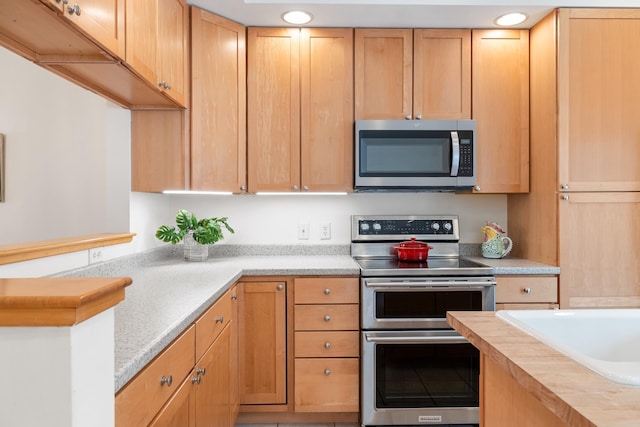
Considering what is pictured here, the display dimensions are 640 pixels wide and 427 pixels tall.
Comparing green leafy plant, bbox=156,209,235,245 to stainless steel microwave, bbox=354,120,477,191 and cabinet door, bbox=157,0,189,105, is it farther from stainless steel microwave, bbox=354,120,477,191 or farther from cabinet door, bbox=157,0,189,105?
stainless steel microwave, bbox=354,120,477,191

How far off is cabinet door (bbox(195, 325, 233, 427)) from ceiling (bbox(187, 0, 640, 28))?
5.59 ft

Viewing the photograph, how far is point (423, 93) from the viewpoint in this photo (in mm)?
2490

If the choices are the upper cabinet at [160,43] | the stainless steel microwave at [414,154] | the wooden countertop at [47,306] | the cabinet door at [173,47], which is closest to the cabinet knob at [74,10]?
the upper cabinet at [160,43]

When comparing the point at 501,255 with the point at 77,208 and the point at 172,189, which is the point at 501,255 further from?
the point at 77,208

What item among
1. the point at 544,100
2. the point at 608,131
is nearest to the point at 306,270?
the point at 544,100

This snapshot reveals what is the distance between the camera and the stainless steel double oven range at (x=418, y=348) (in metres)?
2.16

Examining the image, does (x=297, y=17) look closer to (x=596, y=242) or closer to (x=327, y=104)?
(x=327, y=104)

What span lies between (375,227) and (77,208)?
1837 mm

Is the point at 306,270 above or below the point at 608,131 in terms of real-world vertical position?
below

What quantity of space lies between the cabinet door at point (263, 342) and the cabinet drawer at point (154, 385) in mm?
868

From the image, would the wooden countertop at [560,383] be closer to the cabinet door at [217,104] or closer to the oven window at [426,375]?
the oven window at [426,375]

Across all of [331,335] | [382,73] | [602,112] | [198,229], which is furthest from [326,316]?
[602,112]

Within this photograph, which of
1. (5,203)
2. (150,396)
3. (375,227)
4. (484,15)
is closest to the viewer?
(150,396)

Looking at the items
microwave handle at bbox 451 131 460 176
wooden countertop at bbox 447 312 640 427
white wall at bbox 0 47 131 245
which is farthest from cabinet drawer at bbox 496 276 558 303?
white wall at bbox 0 47 131 245
